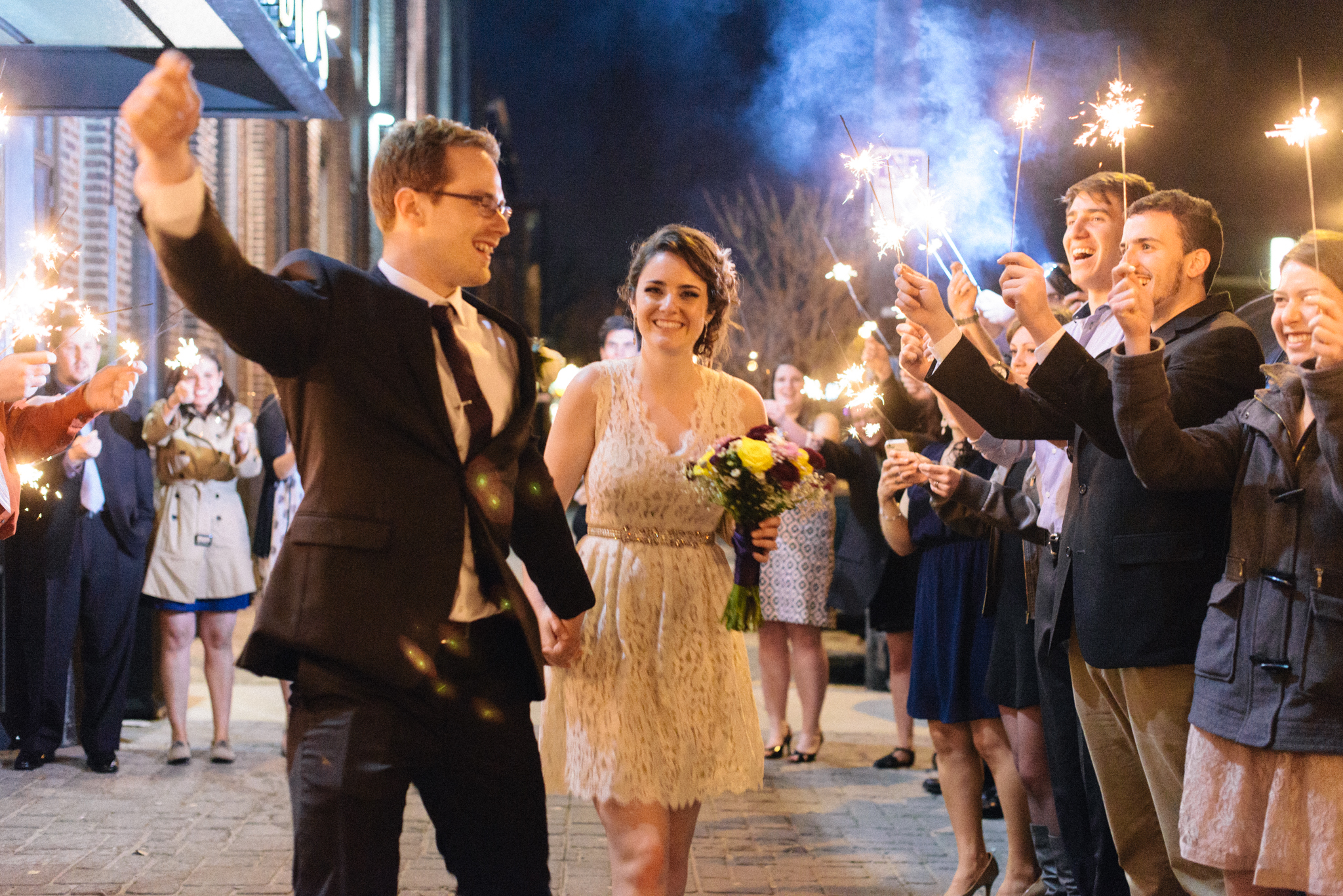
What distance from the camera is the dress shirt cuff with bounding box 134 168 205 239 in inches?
79.0

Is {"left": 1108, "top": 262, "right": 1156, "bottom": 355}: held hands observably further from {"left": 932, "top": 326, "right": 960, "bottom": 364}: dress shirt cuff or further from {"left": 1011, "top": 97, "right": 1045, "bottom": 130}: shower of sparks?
{"left": 1011, "top": 97, "right": 1045, "bottom": 130}: shower of sparks

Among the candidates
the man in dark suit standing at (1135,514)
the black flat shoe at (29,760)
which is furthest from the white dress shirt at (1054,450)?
the black flat shoe at (29,760)

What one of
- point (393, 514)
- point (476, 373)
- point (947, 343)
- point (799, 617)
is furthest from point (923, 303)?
point (799, 617)

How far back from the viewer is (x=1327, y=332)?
8.61ft

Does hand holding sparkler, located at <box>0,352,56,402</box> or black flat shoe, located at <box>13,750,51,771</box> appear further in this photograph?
black flat shoe, located at <box>13,750,51,771</box>

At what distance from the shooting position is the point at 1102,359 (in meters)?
3.48

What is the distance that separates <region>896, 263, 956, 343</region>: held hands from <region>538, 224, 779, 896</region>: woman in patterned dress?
68 cm

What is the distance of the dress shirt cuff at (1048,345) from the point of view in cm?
312

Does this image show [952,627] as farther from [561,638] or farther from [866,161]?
[866,161]

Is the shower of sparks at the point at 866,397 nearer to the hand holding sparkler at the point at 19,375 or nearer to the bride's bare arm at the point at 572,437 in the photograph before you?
the bride's bare arm at the point at 572,437

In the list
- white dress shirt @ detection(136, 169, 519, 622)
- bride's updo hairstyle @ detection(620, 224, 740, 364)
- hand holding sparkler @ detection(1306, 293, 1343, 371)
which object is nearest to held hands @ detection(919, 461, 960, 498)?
bride's updo hairstyle @ detection(620, 224, 740, 364)

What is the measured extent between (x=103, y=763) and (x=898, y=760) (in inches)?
178

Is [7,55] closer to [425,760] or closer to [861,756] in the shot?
[425,760]

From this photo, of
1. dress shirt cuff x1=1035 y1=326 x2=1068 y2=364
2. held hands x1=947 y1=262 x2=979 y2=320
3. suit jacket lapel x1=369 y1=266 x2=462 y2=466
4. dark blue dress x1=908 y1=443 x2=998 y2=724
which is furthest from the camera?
dark blue dress x1=908 y1=443 x2=998 y2=724
